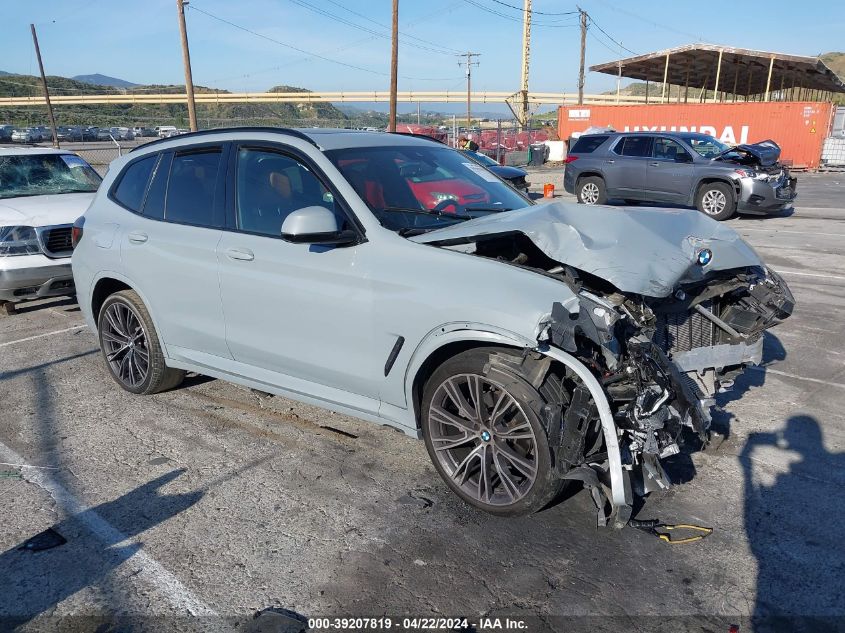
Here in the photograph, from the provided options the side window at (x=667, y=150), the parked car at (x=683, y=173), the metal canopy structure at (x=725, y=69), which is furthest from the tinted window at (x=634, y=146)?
the metal canopy structure at (x=725, y=69)

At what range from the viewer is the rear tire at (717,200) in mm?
14039

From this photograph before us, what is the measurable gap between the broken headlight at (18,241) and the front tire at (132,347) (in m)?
2.74

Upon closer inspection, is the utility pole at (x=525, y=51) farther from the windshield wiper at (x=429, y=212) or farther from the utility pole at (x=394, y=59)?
the windshield wiper at (x=429, y=212)

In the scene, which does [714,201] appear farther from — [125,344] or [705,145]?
[125,344]

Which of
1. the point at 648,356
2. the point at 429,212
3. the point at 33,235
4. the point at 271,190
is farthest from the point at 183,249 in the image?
the point at 33,235

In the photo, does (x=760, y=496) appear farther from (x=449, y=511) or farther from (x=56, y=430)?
(x=56, y=430)

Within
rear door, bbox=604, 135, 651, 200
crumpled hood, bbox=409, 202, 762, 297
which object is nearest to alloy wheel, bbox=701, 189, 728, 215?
rear door, bbox=604, 135, 651, 200

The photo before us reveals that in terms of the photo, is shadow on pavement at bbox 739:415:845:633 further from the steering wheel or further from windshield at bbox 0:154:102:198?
windshield at bbox 0:154:102:198

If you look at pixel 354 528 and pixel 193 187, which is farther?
pixel 193 187

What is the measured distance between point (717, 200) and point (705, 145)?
4.58 feet

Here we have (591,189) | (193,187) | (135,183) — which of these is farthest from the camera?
(591,189)

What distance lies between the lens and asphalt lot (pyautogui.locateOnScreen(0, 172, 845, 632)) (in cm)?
281

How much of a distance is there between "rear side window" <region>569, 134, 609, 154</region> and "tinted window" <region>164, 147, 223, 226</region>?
43.3ft

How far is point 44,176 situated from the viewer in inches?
344
